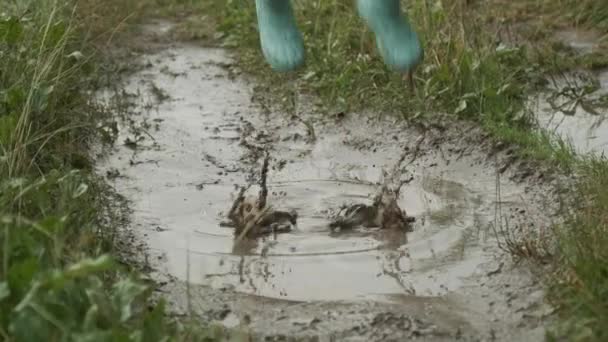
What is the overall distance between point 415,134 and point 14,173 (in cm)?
199

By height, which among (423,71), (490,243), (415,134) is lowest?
(490,243)

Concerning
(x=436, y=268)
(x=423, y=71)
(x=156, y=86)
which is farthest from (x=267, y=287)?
(x=156, y=86)

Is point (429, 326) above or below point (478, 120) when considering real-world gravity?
below

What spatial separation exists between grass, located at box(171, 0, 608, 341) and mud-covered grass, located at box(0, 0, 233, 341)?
3.54 feet

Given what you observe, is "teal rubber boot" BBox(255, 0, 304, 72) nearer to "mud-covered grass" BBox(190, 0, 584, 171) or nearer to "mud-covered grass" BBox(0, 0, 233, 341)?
"mud-covered grass" BBox(0, 0, 233, 341)

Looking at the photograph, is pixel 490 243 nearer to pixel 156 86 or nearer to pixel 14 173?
Result: pixel 14 173

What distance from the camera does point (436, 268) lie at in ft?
13.6

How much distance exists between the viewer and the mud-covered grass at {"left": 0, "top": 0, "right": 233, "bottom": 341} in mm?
3141

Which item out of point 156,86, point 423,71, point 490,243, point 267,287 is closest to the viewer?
point 267,287

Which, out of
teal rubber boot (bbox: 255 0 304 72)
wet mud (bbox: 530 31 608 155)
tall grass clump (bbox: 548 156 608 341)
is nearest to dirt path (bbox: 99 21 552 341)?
tall grass clump (bbox: 548 156 608 341)

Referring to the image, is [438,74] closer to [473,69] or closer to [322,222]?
[473,69]

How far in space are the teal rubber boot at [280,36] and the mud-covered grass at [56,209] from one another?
78cm

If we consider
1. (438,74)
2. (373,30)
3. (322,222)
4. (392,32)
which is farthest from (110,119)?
(392,32)

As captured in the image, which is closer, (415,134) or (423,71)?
(415,134)
